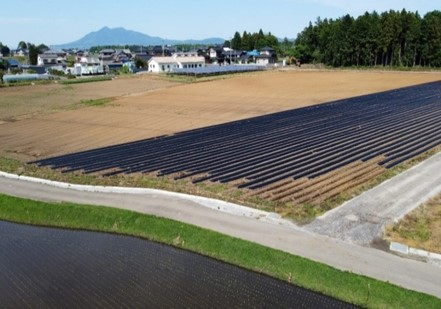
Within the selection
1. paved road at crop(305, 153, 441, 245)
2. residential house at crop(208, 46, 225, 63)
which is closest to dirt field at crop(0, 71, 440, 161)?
paved road at crop(305, 153, 441, 245)

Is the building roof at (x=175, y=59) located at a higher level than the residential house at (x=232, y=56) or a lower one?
lower

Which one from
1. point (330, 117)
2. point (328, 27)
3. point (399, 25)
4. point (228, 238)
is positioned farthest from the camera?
point (328, 27)

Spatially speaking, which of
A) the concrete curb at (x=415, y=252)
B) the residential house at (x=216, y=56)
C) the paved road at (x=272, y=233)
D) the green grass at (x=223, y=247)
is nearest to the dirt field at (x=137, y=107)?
the paved road at (x=272, y=233)

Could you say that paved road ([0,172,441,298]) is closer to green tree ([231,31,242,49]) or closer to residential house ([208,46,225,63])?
residential house ([208,46,225,63])

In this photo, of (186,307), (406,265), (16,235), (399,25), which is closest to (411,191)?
(406,265)

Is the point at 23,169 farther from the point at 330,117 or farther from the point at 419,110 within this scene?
the point at 419,110

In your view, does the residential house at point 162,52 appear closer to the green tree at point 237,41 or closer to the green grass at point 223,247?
the green tree at point 237,41

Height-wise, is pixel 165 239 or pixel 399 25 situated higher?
pixel 399 25

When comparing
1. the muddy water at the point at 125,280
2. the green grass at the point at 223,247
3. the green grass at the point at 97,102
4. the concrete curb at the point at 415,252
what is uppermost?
the green grass at the point at 97,102
